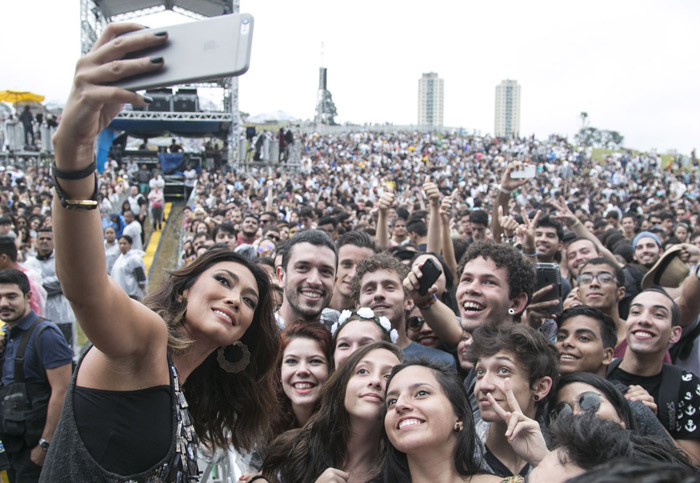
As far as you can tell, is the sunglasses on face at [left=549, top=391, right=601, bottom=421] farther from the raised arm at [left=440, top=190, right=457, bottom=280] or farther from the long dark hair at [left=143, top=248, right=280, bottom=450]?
the raised arm at [left=440, top=190, right=457, bottom=280]

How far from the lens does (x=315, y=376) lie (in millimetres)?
3176

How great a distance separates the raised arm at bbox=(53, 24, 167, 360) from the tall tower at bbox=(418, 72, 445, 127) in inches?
5479

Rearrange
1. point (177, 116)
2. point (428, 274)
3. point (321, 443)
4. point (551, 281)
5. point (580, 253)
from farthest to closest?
point (177, 116), point (580, 253), point (551, 281), point (428, 274), point (321, 443)

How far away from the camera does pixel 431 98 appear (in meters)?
139

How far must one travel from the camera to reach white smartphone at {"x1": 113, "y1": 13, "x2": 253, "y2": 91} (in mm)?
1386

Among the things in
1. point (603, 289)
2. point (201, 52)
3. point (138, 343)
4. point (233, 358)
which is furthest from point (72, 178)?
point (603, 289)

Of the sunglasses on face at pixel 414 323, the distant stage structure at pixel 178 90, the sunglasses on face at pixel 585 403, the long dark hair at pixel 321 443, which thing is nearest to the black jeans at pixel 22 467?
the long dark hair at pixel 321 443

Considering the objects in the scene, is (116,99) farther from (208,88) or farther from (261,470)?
(208,88)

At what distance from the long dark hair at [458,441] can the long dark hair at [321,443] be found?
7.1 inches

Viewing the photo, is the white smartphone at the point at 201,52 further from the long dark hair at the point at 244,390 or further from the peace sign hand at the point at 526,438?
the peace sign hand at the point at 526,438

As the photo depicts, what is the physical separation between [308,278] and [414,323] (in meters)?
0.94

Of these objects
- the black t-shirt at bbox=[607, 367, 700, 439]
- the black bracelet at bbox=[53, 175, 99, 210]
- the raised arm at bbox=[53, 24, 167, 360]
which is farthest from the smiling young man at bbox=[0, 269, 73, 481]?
the black t-shirt at bbox=[607, 367, 700, 439]

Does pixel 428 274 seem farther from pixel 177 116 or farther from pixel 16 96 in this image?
pixel 16 96

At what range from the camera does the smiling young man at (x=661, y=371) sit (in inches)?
122
